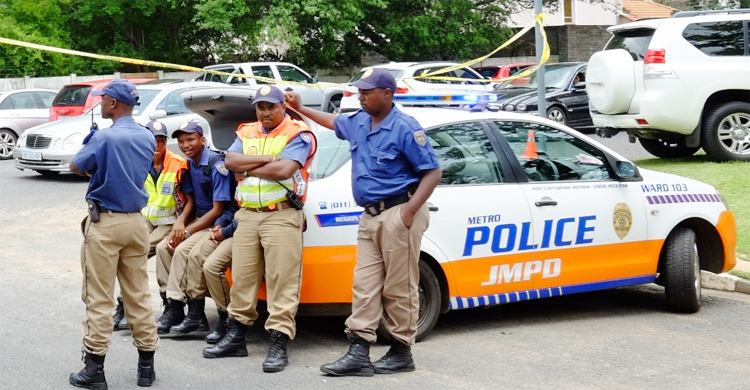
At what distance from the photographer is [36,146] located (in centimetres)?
1597

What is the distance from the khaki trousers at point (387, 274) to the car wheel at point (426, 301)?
0.48m

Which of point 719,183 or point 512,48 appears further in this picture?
point 512,48

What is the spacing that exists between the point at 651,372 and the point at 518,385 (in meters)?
0.87

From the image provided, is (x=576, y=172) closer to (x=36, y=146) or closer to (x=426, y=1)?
(x=36, y=146)

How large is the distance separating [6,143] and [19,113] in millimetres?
786

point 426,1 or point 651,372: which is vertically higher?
point 426,1

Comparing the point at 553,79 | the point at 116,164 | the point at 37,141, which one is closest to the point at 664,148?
the point at 553,79

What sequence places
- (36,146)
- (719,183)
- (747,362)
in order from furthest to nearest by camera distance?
(36,146) < (719,183) < (747,362)

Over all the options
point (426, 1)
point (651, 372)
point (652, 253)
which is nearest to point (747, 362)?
point (651, 372)

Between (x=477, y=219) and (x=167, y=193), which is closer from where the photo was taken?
(x=477, y=219)

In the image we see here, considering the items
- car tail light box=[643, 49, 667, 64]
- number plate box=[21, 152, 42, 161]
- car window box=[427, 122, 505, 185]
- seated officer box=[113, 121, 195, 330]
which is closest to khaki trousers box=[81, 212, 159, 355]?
seated officer box=[113, 121, 195, 330]

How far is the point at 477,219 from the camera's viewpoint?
685 centimetres

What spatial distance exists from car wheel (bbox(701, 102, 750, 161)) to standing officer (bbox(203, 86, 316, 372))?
885 centimetres

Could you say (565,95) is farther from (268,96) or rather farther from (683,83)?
(268,96)
